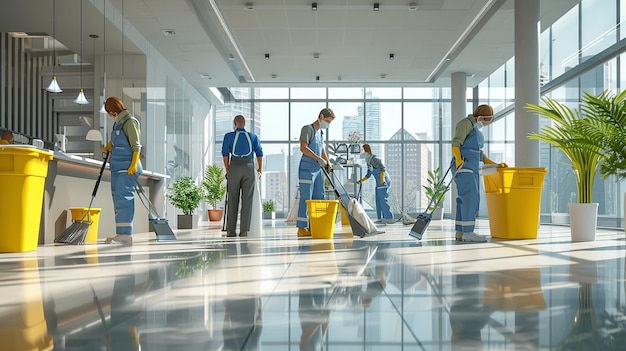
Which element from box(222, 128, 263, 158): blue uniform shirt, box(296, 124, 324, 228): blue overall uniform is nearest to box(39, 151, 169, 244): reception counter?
box(222, 128, 263, 158): blue uniform shirt

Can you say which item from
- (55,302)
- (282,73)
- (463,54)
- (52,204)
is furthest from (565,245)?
(282,73)

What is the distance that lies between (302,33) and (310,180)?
4.87 metres

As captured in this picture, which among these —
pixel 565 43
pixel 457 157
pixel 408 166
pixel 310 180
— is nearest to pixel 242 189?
pixel 310 180

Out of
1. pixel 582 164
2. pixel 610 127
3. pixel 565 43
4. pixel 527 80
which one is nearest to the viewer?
pixel 610 127

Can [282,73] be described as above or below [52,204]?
above

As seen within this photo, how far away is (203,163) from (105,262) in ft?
45.9

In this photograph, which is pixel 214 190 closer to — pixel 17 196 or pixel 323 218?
pixel 323 218

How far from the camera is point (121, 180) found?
638 centimetres

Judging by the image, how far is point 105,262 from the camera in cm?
420

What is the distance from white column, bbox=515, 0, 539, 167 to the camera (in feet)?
28.8

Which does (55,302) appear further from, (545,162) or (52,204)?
(545,162)

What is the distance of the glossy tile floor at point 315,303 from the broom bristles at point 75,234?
1.79 m

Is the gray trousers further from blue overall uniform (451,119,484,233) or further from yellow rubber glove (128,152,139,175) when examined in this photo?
blue overall uniform (451,119,484,233)

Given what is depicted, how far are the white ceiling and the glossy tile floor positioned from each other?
6.05 m
